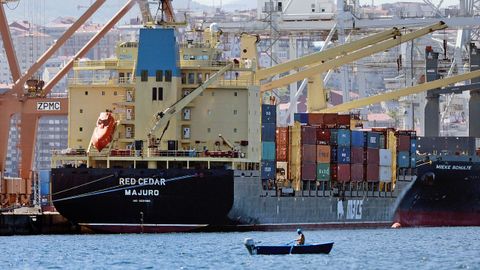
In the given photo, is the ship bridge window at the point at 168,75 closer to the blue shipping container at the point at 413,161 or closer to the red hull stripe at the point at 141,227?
the red hull stripe at the point at 141,227

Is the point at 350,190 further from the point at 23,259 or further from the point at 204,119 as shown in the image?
the point at 23,259

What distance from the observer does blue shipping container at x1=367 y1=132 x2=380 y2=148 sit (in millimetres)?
75688

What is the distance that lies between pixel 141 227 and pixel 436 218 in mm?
17901

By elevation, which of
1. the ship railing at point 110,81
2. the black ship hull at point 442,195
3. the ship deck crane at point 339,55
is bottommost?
the black ship hull at point 442,195

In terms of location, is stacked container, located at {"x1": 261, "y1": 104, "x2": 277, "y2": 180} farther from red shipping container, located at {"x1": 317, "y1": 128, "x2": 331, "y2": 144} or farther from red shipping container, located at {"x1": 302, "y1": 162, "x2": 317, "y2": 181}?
red shipping container, located at {"x1": 317, "y1": 128, "x2": 331, "y2": 144}

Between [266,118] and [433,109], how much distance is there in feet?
56.9

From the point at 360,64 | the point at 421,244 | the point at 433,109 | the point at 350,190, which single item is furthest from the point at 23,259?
the point at 360,64

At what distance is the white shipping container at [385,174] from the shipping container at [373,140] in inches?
43.0

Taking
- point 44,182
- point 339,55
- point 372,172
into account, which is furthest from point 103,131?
point 339,55

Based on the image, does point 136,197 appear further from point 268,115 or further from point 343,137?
point 343,137

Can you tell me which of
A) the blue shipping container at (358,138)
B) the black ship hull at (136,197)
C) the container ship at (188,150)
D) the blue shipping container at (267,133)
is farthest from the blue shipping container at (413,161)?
the black ship hull at (136,197)

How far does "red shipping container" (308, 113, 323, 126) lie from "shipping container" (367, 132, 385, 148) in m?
2.07

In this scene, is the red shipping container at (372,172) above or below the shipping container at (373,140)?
below

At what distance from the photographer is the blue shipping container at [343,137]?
74.1m
